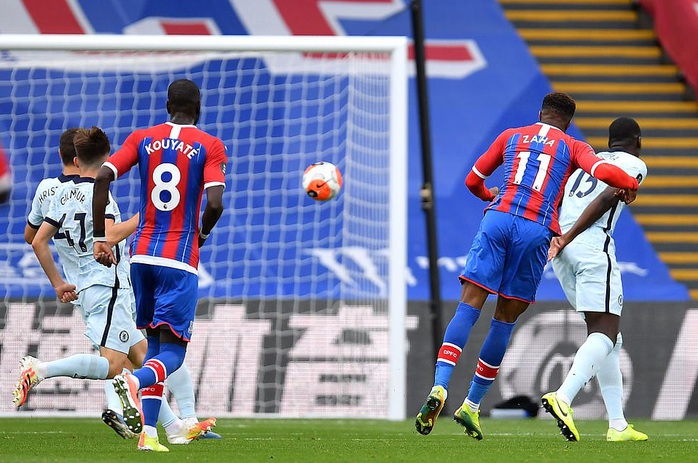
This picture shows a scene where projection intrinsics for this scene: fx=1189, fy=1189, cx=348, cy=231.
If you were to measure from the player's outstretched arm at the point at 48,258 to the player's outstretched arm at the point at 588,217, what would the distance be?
9.30 ft

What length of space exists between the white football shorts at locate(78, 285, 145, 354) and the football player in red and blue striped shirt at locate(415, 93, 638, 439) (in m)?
1.89

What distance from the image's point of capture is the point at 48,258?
711cm

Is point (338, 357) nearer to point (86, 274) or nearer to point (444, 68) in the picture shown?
point (86, 274)

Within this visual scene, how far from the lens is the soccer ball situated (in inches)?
289

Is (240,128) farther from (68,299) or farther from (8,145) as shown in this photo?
(68,299)

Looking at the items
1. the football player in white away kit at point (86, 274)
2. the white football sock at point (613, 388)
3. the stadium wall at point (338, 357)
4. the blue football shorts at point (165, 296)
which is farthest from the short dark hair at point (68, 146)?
the white football sock at point (613, 388)

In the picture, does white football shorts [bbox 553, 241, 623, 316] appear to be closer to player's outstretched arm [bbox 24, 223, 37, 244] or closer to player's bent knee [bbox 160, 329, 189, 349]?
player's bent knee [bbox 160, 329, 189, 349]

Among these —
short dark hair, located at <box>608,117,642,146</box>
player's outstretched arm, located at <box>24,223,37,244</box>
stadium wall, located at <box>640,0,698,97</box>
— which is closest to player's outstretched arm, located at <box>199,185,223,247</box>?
player's outstretched arm, located at <box>24,223,37,244</box>

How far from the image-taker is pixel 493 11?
1600 centimetres

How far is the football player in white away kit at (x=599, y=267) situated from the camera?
6.68 meters

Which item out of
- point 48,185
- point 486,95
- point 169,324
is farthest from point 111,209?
point 486,95

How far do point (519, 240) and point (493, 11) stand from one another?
999 centimetres

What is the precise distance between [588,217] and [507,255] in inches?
21.0

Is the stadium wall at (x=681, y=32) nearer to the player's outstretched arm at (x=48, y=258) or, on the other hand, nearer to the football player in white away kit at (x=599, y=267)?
the football player in white away kit at (x=599, y=267)
